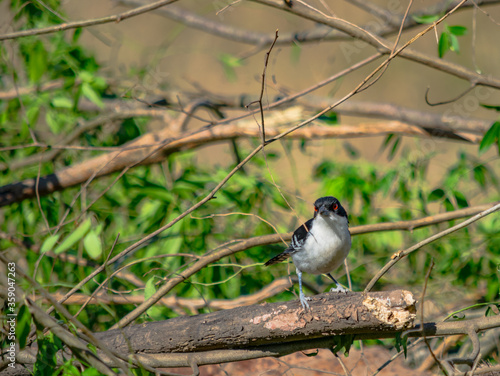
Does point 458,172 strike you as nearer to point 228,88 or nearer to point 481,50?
point 481,50

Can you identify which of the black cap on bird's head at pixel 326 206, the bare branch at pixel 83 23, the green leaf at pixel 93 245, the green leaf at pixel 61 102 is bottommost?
the black cap on bird's head at pixel 326 206

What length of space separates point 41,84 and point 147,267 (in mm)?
2071

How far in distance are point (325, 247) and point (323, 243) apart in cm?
3

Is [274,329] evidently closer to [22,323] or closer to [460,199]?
[22,323]

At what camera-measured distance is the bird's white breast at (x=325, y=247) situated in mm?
3293

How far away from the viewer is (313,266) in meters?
3.36

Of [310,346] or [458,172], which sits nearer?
[310,346]

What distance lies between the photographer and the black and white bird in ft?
10.8

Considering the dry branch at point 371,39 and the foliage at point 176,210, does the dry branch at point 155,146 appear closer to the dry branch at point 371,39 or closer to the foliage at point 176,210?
the foliage at point 176,210

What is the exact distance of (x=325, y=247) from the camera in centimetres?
329

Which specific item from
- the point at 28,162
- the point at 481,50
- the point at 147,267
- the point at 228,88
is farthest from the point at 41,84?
the point at 481,50

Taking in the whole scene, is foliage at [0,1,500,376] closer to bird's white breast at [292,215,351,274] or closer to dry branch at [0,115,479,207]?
dry branch at [0,115,479,207]

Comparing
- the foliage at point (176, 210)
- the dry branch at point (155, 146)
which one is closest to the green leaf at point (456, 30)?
the foliage at point (176, 210)

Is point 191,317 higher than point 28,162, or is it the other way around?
point 28,162
